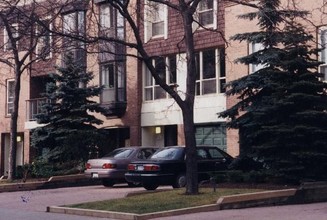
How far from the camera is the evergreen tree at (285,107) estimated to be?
2097cm

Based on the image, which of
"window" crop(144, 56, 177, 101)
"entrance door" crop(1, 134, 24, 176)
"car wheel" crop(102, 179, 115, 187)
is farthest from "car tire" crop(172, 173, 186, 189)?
"entrance door" crop(1, 134, 24, 176)

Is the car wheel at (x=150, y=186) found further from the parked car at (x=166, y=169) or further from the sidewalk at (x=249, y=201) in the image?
the sidewalk at (x=249, y=201)

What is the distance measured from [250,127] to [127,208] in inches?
250

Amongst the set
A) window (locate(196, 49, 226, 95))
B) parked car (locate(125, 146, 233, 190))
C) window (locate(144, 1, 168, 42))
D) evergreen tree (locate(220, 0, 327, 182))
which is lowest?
parked car (locate(125, 146, 233, 190))

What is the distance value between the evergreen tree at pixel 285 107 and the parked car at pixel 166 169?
1621mm

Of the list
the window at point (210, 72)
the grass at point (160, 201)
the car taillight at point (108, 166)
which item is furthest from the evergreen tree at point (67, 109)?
the grass at point (160, 201)

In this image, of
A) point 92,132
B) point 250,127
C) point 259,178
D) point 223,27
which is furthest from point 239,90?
point 92,132

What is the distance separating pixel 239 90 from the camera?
23250 millimetres

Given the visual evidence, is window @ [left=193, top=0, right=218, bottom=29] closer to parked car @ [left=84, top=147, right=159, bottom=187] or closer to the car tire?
parked car @ [left=84, top=147, right=159, bottom=187]

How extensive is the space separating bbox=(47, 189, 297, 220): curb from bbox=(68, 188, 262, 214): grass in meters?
0.32

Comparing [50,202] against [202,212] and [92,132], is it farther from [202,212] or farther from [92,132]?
[92,132]

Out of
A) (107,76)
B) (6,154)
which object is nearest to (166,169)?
(107,76)

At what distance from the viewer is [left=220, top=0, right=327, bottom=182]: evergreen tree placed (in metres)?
21.0

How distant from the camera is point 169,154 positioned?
23.5m
